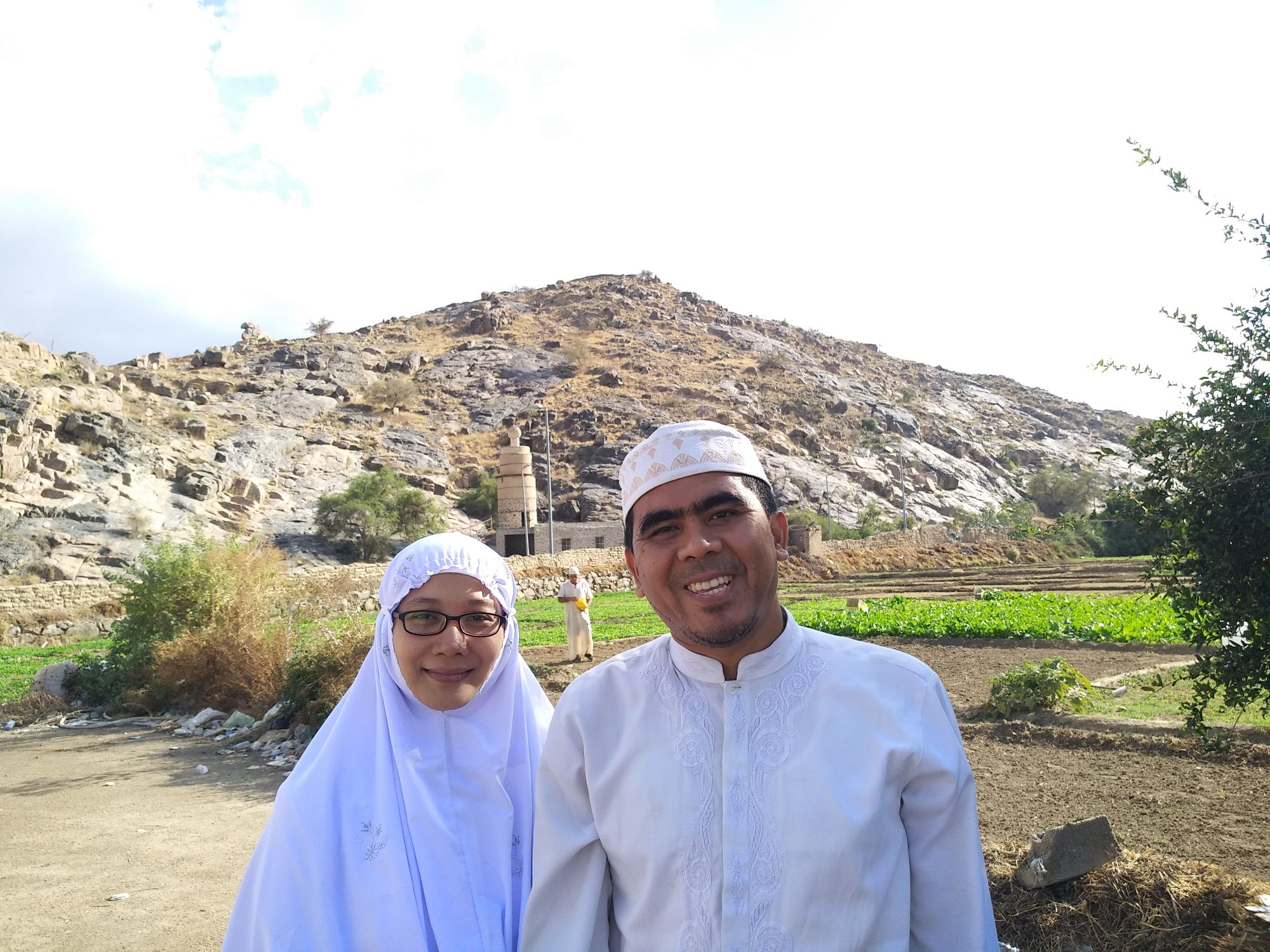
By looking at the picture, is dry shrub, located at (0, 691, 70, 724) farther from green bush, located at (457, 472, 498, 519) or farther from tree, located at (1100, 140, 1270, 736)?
green bush, located at (457, 472, 498, 519)

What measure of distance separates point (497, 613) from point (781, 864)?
1270mm

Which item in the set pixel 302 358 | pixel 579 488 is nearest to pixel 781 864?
pixel 579 488

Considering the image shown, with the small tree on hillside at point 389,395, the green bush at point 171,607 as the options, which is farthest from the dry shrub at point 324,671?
the small tree on hillside at point 389,395

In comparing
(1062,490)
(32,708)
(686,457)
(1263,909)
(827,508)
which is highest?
(1062,490)

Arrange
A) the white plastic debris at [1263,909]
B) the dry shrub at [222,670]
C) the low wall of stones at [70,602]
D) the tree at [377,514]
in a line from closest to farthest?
the white plastic debris at [1263,909] → the dry shrub at [222,670] → the low wall of stones at [70,602] → the tree at [377,514]

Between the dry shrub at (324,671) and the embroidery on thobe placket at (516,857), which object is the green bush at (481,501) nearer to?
the dry shrub at (324,671)

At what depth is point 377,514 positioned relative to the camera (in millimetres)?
38750

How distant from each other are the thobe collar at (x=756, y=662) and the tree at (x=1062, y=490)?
2644 inches

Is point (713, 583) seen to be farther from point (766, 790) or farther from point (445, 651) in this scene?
point (445, 651)

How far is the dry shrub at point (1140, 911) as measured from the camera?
3.31 meters

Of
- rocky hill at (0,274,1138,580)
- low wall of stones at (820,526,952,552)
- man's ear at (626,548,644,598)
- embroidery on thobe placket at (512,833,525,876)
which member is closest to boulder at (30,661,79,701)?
rocky hill at (0,274,1138,580)

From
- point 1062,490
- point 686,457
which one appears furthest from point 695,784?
point 1062,490

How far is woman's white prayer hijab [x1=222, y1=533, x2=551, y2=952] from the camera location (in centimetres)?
216

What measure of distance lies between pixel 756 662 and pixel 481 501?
45.9m
